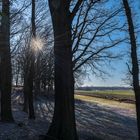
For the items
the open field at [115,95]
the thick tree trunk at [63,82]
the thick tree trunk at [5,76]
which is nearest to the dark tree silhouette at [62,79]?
the thick tree trunk at [63,82]

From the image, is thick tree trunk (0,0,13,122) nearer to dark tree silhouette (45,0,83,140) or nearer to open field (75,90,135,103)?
dark tree silhouette (45,0,83,140)

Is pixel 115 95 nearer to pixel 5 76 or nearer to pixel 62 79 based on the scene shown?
pixel 5 76

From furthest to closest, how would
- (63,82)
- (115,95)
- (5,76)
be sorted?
(115,95) → (5,76) → (63,82)

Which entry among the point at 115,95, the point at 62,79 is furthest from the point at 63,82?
the point at 115,95

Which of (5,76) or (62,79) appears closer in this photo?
(62,79)

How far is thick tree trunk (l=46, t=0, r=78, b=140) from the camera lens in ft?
30.2

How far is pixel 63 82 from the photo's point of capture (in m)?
9.33

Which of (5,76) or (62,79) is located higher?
(5,76)

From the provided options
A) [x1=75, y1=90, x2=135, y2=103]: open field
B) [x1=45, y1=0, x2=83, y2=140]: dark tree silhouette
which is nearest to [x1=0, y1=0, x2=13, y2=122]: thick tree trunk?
[x1=45, y1=0, x2=83, y2=140]: dark tree silhouette

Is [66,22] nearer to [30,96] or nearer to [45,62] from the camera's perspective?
[30,96]

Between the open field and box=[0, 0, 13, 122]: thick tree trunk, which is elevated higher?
A: box=[0, 0, 13, 122]: thick tree trunk

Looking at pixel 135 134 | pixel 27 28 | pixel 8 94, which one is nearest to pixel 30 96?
pixel 8 94

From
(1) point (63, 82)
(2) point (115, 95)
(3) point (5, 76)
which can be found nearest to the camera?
(1) point (63, 82)

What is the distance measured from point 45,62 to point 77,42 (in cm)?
1550
